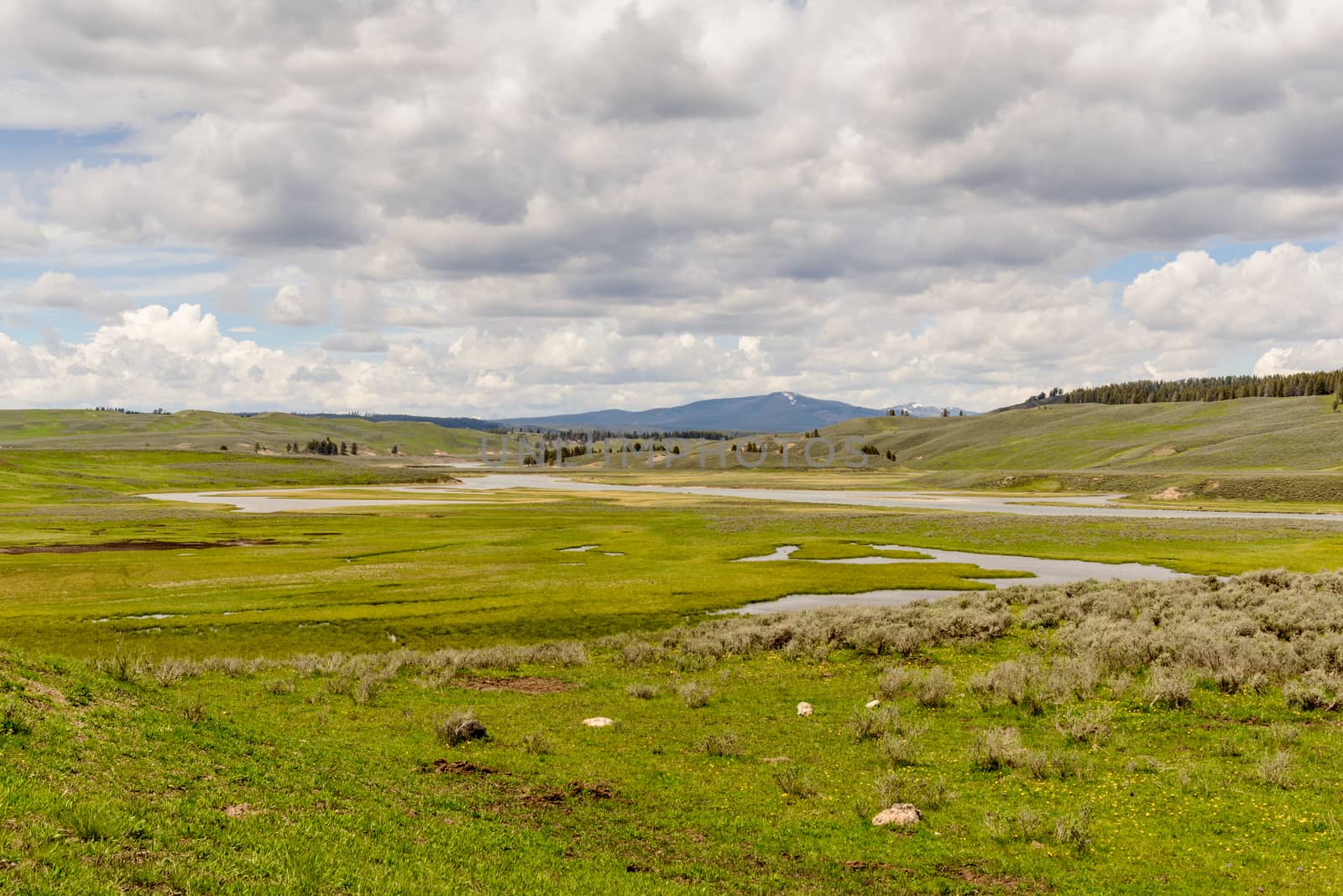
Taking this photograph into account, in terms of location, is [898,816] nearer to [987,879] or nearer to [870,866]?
[870,866]

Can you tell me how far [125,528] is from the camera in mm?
92500

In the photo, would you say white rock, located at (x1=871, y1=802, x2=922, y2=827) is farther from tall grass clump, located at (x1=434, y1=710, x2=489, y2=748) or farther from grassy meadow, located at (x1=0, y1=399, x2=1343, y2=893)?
tall grass clump, located at (x1=434, y1=710, x2=489, y2=748)

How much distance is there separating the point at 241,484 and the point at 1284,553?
207 meters

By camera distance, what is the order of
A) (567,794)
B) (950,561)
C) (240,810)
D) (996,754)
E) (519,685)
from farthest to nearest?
(950,561) → (519,685) → (996,754) → (567,794) → (240,810)

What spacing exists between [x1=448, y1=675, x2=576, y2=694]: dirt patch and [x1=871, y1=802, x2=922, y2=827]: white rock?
15.2m

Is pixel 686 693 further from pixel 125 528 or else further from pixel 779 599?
pixel 125 528

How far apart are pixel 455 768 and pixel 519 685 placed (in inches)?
410

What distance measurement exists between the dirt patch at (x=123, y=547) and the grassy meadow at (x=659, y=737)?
17.7m

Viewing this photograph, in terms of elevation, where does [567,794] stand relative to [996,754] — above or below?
below

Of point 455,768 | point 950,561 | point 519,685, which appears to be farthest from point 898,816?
point 950,561

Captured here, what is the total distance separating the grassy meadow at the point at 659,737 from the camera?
13.6 metres

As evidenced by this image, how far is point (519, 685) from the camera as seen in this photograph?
3062 cm

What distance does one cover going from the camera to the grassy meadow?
1359cm

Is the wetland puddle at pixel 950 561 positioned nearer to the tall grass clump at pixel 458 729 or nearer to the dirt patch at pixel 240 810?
the tall grass clump at pixel 458 729
